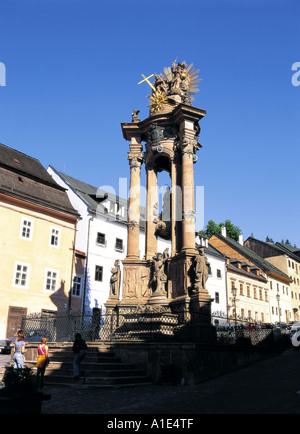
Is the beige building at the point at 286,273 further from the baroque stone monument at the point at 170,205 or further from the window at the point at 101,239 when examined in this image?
the baroque stone monument at the point at 170,205

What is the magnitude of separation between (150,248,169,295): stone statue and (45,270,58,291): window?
1727 centimetres

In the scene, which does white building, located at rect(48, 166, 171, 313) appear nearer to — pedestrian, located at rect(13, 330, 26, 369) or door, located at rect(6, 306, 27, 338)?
door, located at rect(6, 306, 27, 338)

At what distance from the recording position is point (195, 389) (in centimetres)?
1112

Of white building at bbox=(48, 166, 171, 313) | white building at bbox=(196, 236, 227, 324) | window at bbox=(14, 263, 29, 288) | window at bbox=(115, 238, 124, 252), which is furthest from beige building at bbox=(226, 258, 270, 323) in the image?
window at bbox=(14, 263, 29, 288)

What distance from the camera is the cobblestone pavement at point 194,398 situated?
8312mm

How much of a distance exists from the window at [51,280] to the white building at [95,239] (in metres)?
2.41

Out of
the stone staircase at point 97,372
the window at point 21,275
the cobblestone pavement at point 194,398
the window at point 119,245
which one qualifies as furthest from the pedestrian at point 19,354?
the window at point 119,245

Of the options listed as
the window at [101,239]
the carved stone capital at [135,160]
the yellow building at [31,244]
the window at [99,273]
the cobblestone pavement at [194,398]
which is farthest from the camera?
the window at [101,239]

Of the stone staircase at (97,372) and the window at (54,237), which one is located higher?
the window at (54,237)

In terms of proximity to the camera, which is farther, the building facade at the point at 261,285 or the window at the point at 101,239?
the building facade at the point at 261,285

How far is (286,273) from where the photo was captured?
216ft

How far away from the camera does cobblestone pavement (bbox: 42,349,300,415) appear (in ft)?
27.3

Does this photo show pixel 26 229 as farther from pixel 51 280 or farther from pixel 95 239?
pixel 95 239

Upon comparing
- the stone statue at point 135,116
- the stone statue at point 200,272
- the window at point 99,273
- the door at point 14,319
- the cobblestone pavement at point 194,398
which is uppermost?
the stone statue at point 135,116
